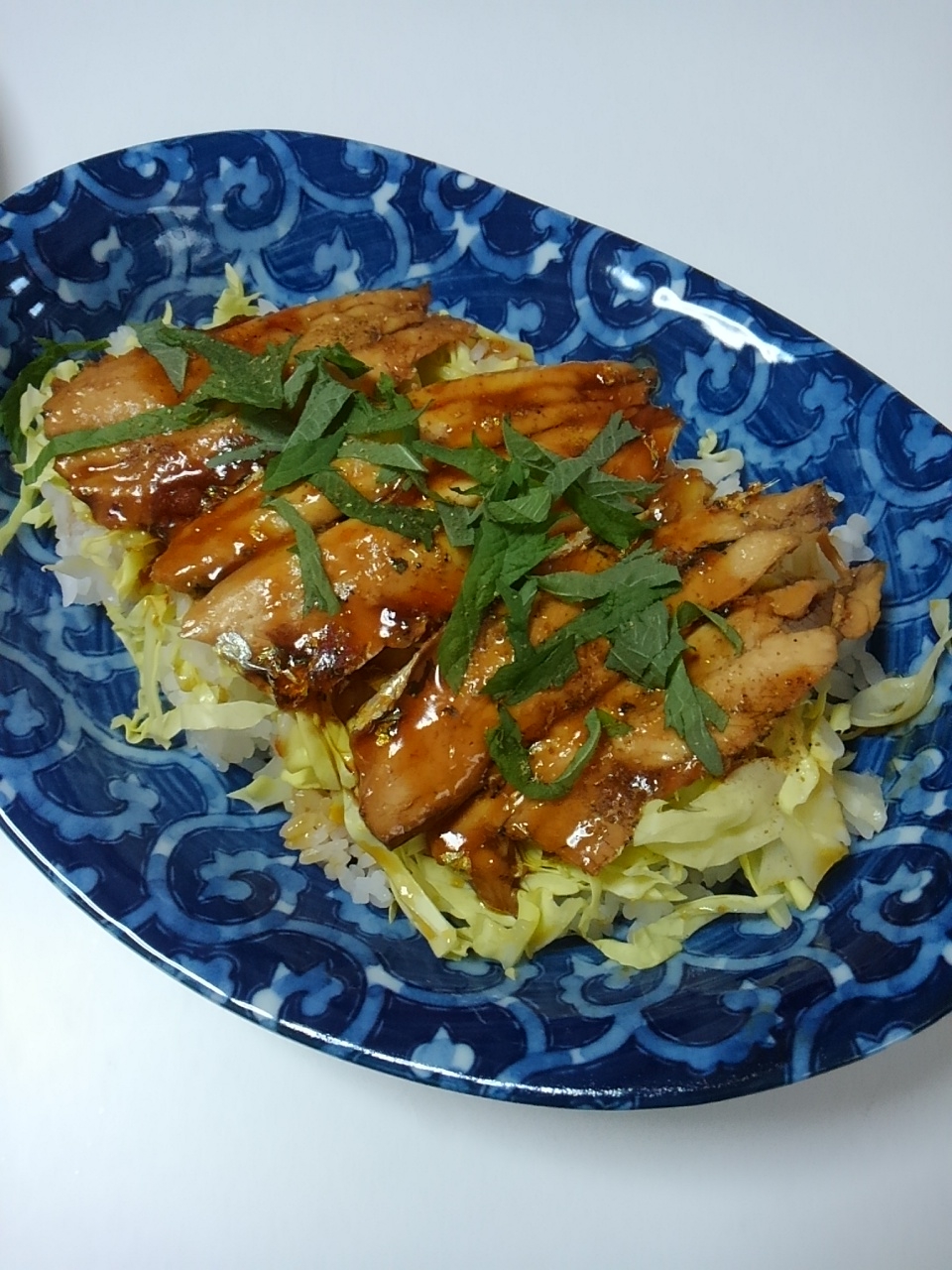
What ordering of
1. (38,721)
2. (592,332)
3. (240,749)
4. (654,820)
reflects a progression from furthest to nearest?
1. (592,332)
2. (240,749)
3. (38,721)
4. (654,820)

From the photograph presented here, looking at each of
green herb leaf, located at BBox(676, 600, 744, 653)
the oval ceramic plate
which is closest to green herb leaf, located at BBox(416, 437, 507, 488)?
green herb leaf, located at BBox(676, 600, 744, 653)

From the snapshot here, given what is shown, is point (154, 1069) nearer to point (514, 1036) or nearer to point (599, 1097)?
point (514, 1036)

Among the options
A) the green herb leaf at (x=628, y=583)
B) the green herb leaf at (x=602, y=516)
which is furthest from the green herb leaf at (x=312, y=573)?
the green herb leaf at (x=602, y=516)

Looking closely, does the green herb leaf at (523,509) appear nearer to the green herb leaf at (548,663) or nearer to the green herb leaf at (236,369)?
the green herb leaf at (548,663)

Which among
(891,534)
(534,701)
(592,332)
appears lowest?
(534,701)

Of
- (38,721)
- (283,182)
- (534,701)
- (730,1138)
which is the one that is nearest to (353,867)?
(534,701)

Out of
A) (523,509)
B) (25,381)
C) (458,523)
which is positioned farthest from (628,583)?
(25,381)
